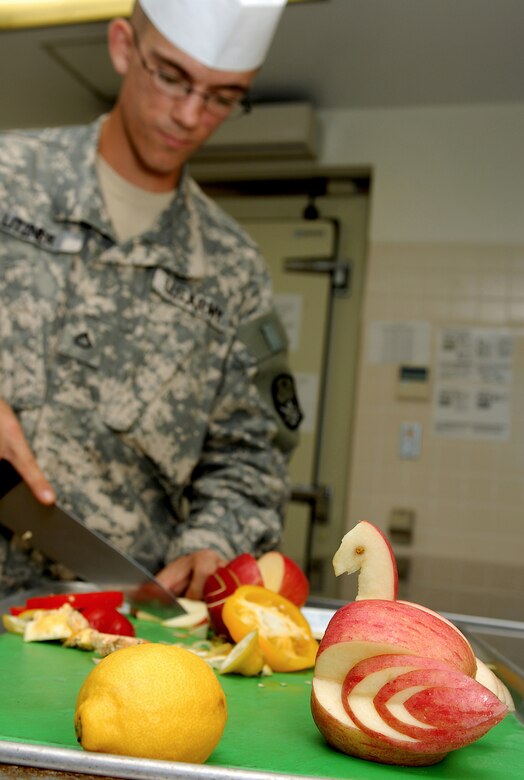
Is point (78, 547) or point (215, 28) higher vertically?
point (215, 28)

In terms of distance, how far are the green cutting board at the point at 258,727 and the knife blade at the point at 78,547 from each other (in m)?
0.29

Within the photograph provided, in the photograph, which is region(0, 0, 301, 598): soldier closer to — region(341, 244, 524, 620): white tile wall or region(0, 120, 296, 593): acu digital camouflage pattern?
region(0, 120, 296, 593): acu digital camouflage pattern

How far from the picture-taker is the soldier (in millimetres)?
1384

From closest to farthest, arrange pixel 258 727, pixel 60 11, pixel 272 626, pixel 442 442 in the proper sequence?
pixel 258 727 < pixel 272 626 < pixel 60 11 < pixel 442 442

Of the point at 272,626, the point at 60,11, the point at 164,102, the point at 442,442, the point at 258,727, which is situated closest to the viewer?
the point at 258,727

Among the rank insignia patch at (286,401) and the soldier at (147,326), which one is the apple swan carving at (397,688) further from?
the rank insignia patch at (286,401)

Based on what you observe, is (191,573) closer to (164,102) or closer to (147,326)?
(147,326)

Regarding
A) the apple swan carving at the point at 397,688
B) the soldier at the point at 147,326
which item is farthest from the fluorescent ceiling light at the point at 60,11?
the apple swan carving at the point at 397,688

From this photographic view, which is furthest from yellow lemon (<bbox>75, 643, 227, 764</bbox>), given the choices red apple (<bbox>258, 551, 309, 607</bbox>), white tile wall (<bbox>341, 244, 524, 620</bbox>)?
white tile wall (<bbox>341, 244, 524, 620</bbox>)

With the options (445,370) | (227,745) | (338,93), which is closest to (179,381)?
(227,745)

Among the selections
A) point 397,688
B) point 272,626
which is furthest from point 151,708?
point 272,626

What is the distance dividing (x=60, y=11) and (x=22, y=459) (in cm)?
151

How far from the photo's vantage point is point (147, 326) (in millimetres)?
1464

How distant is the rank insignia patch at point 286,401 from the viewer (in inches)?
60.4
